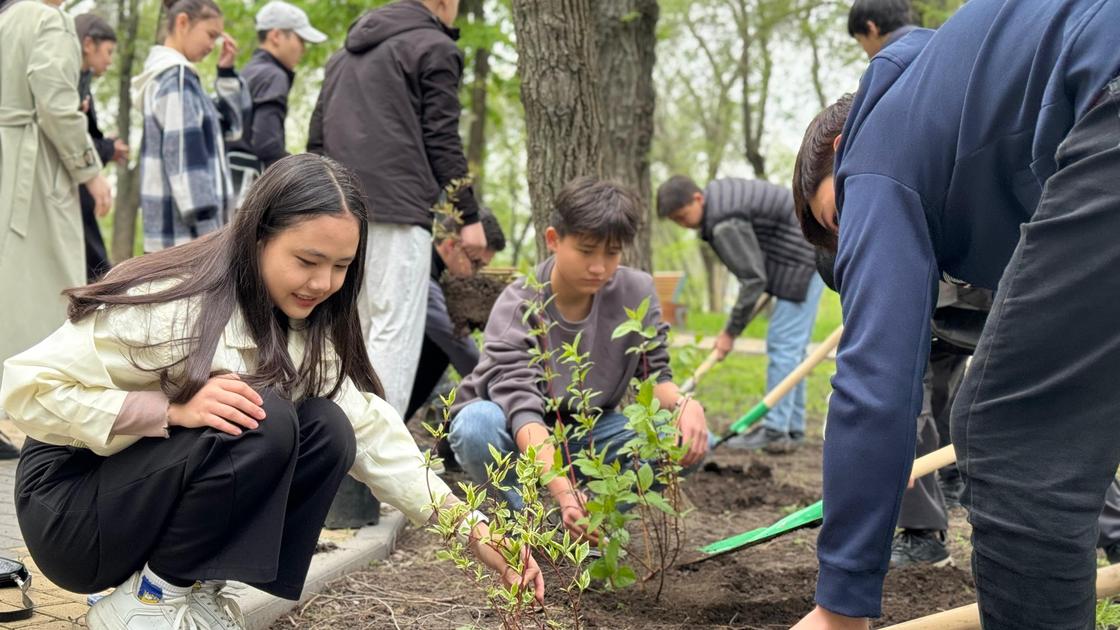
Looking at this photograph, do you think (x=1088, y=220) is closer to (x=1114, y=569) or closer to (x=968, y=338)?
(x=1114, y=569)

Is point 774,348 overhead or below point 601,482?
below

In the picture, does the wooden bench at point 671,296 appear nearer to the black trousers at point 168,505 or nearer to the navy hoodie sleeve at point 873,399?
the black trousers at point 168,505

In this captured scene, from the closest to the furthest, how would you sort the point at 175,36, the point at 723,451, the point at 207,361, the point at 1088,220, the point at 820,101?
the point at 1088,220 → the point at 207,361 → the point at 175,36 → the point at 723,451 → the point at 820,101

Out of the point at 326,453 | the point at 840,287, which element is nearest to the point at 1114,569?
the point at 840,287

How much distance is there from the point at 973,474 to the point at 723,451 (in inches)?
193

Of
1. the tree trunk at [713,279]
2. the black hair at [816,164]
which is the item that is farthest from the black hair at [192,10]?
the tree trunk at [713,279]

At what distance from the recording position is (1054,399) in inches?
62.9

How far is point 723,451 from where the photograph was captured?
21.5 ft

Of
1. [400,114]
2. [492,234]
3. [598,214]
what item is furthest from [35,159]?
[598,214]

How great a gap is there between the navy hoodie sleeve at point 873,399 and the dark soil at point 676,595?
1.15 meters

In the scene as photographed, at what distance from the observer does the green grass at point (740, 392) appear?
7.91m

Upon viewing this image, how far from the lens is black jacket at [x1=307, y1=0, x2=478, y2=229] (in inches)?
177

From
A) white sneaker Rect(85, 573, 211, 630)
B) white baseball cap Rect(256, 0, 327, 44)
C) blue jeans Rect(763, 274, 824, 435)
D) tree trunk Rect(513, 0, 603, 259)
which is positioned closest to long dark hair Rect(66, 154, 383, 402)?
white sneaker Rect(85, 573, 211, 630)

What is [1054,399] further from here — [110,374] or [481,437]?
[481,437]
